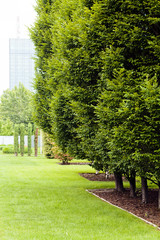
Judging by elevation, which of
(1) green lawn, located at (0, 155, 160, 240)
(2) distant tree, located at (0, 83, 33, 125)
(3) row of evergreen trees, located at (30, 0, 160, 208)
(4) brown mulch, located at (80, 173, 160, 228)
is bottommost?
(4) brown mulch, located at (80, 173, 160, 228)

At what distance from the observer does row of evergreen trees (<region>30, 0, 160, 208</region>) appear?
692cm

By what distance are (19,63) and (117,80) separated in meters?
169

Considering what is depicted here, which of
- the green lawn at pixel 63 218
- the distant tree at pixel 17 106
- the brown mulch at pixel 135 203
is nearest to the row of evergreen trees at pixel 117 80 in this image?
the brown mulch at pixel 135 203

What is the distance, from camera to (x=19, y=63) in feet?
560

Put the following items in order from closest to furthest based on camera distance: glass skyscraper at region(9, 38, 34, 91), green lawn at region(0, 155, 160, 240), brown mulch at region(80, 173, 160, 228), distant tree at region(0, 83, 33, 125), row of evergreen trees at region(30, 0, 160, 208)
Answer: green lawn at region(0, 155, 160, 240)
row of evergreen trees at region(30, 0, 160, 208)
brown mulch at region(80, 173, 160, 228)
distant tree at region(0, 83, 33, 125)
glass skyscraper at region(9, 38, 34, 91)

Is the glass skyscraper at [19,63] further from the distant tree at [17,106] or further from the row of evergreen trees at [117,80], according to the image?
the row of evergreen trees at [117,80]

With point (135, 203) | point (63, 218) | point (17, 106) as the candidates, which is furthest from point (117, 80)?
point (17, 106)

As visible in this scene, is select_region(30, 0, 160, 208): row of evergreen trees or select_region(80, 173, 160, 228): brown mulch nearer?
select_region(30, 0, 160, 208): row of evergreen trees

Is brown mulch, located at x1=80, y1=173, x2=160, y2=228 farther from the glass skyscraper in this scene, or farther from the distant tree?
the glass skyscraper

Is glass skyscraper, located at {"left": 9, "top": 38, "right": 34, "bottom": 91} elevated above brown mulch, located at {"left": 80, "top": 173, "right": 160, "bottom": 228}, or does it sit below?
above

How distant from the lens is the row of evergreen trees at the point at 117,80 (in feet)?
22.7

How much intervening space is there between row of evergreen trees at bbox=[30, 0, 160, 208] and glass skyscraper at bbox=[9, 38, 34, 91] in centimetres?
16157

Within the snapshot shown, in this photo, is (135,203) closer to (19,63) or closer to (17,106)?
(17,106)

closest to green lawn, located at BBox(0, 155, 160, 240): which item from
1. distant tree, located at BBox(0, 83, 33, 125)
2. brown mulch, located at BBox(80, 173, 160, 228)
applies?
brown mulch, located at BBox(80, 173, 160, 228)
